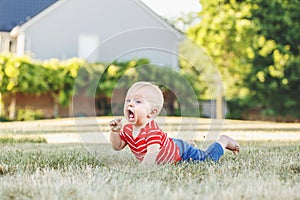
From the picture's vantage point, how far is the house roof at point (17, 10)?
1855cm

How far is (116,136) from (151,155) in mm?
304

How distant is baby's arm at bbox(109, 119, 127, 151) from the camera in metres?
2.98

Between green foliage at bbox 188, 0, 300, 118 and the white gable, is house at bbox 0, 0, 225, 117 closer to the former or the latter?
the white gable

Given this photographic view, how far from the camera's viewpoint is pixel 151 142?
289 cm

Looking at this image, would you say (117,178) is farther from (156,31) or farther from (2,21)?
(2,21)

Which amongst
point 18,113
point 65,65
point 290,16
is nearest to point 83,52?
point 65,65

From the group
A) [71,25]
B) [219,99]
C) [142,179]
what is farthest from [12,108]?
[142,179]

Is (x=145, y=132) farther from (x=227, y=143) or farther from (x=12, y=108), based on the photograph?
(x=12, y=108)

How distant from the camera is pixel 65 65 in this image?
15250mm

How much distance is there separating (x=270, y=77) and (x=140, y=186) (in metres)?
15.2

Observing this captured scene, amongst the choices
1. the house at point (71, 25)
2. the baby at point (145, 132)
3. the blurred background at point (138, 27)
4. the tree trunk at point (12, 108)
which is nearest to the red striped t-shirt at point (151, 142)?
the baby at point (145, 132)

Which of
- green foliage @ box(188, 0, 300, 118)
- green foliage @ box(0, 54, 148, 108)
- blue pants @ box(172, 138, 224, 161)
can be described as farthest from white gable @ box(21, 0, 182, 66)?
blue pants @ box(172, 138, 224, 161)

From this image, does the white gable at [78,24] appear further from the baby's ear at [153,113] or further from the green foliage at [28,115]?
the baby's ear at [153,113]

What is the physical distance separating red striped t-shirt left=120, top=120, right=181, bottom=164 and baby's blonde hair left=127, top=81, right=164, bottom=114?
0.12m
